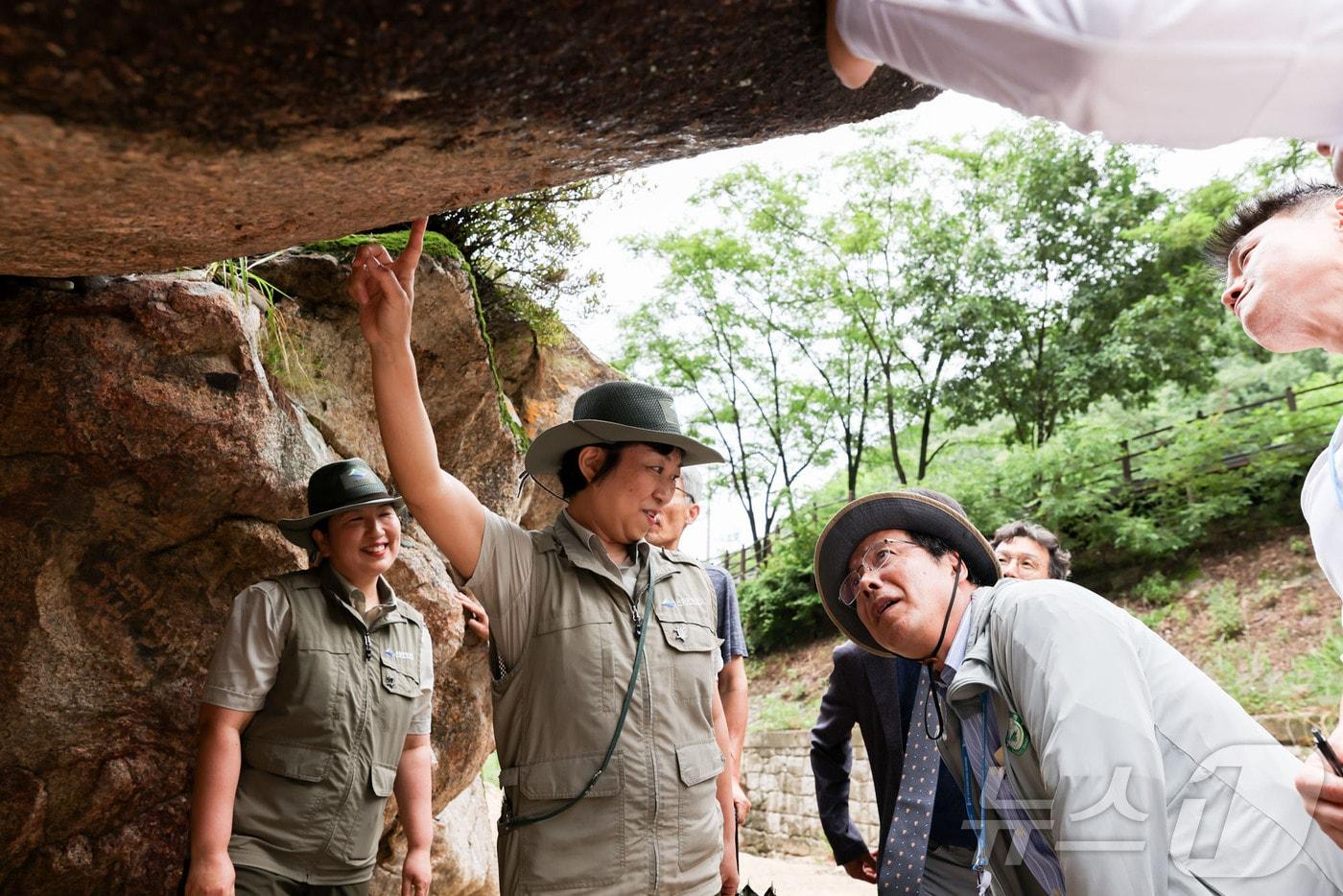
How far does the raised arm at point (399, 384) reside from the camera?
9.14ft

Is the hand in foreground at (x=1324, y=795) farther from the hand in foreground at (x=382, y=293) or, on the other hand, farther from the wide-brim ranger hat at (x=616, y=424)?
the hand in foreground at (x=382, y=293)

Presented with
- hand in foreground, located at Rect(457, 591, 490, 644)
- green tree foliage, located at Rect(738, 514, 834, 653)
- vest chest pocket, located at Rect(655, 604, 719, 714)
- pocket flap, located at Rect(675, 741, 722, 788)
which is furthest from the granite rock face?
green tree foliage, located at Rect(738, 514, 834, 653)

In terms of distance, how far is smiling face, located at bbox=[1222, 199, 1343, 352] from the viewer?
2223mm

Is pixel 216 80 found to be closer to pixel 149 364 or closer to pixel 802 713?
pixel 149 364

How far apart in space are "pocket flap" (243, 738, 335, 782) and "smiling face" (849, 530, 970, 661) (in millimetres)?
2013

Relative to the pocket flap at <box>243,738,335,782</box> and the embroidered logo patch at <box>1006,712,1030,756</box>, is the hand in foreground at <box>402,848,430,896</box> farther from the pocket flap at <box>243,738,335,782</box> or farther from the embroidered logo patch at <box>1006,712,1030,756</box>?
the embroidered logo patch at <box>1006,712,1030,756</box>

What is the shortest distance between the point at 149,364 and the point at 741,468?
21.9 m

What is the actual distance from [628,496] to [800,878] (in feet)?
33.0

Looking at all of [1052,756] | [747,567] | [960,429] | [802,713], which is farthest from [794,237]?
[1052,756]

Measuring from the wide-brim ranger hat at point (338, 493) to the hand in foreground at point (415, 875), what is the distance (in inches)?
54.9

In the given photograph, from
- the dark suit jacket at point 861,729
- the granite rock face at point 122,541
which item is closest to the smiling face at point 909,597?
Answer: the dark suit jacket at point 861,729

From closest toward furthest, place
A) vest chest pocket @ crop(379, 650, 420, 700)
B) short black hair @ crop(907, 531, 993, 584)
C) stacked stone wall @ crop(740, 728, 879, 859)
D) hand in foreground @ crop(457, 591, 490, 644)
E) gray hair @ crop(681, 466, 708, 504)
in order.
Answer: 1. short black hair @ crop(907, 531, 993, 584)
2. vest chest pocket @ crop(379, 650, 420, 700)
3. gray hair @ crop(681, 466, 708, 504)
4. hand in foreground @ crop(457, 591, 490, 644)
5. stacked stone wall @ crop(740, 728, 879, 859)

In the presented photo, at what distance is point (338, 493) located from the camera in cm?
390

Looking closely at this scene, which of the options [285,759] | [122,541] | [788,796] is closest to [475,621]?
[122,541]
